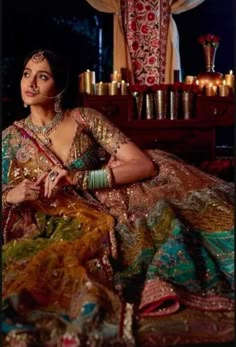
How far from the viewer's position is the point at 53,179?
177 centimetres

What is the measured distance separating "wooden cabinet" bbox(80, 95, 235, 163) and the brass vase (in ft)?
0.72

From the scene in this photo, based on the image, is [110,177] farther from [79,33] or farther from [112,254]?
[79,33]

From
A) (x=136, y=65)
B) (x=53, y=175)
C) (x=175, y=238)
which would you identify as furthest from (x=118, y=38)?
(x=175, y=238)

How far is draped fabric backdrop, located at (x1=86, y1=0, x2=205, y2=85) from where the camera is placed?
4082mm

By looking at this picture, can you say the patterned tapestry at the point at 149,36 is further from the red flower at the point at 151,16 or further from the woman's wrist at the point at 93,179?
the woman's wrist at the point at 93,179

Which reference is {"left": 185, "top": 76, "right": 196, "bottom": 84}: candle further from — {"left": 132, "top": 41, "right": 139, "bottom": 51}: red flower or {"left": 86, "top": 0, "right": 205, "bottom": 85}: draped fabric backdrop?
{"left": 132, "top": 41, "right": 139, "bottom": 51}: red flower

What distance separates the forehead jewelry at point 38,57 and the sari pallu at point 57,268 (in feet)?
0.83

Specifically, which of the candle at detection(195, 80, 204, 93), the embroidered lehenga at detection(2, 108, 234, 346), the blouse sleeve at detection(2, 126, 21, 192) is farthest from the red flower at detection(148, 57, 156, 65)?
the blouse sleeve at detection(2, 126, 21, 192)

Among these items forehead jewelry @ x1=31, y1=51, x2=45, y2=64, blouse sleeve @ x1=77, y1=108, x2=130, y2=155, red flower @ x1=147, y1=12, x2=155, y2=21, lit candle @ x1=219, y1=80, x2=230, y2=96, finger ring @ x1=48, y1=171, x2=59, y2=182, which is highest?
red flower @ x1=147, y1=12, x2=155, y2=21

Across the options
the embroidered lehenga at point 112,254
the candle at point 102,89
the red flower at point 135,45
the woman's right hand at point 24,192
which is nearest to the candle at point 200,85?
the red flower at point 135,45

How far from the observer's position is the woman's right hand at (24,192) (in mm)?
1716

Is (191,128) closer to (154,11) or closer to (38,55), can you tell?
(154,11)

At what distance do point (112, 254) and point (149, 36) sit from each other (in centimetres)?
282

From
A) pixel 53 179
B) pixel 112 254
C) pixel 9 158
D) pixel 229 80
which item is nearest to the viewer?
pixel 112 254
